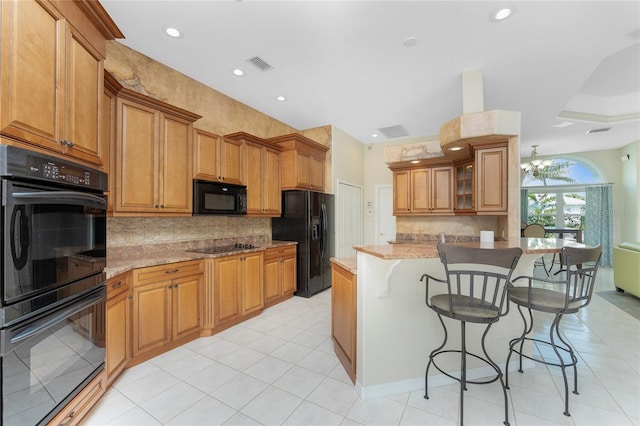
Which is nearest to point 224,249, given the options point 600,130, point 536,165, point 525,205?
point 600,130

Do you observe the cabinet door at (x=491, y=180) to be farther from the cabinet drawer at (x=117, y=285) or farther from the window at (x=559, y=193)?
the window at (x=559, y=193)

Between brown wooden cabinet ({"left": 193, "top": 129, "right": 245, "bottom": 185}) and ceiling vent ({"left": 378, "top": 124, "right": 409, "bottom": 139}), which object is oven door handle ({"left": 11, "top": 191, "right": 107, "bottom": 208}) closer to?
brown wooden cabinet ({"left": 193, "top": 129, "right": 245, "bottom": 185})

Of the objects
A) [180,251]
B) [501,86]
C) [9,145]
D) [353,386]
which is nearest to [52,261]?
[9,145]

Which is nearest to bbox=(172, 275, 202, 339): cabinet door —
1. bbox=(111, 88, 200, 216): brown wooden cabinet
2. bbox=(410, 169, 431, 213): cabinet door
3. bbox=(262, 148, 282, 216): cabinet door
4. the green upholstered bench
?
bbox=(111, 88, 200, 216): brown wooden cabinet

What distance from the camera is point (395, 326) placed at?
6.66ft

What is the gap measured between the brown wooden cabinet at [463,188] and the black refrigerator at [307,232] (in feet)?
7.21

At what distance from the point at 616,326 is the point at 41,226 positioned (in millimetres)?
5481

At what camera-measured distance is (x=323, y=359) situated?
8.06ft

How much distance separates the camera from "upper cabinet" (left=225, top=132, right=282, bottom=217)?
3756mm

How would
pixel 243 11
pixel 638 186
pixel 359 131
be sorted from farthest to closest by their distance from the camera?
pixel 638 186, pixel 359 131, pixel 243 11

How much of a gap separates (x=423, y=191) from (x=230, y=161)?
10.6 feet

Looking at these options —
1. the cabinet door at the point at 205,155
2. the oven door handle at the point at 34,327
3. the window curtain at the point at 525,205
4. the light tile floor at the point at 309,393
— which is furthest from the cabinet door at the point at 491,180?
the window curtain at the point at 525,205

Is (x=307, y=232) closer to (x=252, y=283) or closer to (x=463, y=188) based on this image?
(x=252, y=283)

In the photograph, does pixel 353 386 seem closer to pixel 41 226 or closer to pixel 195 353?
pixel 195 353
